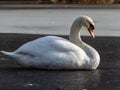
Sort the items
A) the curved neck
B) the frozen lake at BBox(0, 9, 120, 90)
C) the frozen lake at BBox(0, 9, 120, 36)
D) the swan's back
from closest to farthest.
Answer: the frozen lake at BBox(0, 9, 120, 90)
the swan's back
the curved neck
the frozen lake at BBox(0, 9, 120, 36)

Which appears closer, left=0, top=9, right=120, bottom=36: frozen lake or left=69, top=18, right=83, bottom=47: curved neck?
left=69, top=18, right=83, bottom=47: curved neck

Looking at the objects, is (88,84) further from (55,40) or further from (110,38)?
(110,38)

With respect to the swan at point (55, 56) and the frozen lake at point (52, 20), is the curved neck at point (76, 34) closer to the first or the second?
the swan at point (55, 56)

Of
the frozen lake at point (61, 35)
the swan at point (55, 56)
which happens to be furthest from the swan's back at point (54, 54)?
the frozen lake at point (61, 35)

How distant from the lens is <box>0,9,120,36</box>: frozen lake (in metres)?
13.1

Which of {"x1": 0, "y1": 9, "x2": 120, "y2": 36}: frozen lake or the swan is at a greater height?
the swan

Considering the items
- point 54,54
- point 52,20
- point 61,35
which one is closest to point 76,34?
point 54,54

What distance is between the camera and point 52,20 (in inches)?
625

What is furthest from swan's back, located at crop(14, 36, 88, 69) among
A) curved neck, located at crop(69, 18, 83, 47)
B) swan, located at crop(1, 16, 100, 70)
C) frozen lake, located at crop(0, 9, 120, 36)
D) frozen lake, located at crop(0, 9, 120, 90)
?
frozen lake, located at crop(0, 9, 120, 36)

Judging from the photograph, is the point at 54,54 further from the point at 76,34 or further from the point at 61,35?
the point at 61,35

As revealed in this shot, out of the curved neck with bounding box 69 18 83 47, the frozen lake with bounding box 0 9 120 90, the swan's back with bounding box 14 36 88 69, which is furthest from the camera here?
the curved neck with bounding box 69 18 83 47

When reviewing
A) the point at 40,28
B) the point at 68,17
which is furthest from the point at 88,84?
the point at 68,17

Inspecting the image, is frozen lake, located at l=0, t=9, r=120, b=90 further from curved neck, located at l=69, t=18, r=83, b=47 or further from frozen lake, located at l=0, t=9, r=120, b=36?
curved neck, located at l=69, t=18, r=83, b=47

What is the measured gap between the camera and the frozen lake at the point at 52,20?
43.0ft
